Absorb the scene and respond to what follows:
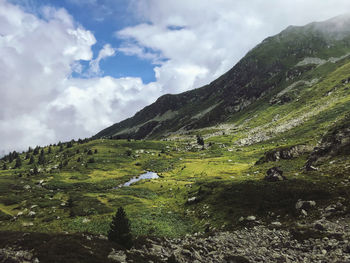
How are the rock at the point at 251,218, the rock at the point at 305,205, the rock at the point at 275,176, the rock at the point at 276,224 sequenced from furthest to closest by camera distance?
the rock at the point at 275,176, the rock at the point at 251,218, the rock at the point at 305,205, the rock at the point at 276,224

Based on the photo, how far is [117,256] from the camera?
19391 mm

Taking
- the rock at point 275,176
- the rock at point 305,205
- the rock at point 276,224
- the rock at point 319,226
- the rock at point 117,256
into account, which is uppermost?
the rock at point 117,256

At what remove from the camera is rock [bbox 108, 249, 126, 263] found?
1886 cm

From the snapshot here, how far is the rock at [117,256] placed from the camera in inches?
742

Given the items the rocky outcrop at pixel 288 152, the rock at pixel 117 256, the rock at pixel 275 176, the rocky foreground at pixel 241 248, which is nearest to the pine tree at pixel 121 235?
the rocky foreground at pixel 241 248

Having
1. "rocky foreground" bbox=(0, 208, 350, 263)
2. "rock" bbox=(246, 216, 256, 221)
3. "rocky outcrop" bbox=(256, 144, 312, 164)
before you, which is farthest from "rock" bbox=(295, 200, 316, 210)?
"rocky outcrop" bbox=(256, 144, 312, 164)

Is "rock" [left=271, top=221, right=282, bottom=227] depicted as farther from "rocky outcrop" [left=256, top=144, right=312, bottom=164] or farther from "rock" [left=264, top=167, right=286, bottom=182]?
"rocky outcrop" [left=256, top=144, right=312, bottom=164]

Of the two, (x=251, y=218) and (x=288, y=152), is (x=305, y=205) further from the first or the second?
(x=288, y=152)

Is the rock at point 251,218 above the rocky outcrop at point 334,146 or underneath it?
underneath

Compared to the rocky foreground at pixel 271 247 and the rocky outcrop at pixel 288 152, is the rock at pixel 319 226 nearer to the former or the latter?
the rocky foreground at pixel 271 247

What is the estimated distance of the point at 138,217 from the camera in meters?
49.8

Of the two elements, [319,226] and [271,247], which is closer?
[271,247]

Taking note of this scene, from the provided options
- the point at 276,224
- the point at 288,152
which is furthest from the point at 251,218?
the point at 288,152

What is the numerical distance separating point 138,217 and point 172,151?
14391 cm
